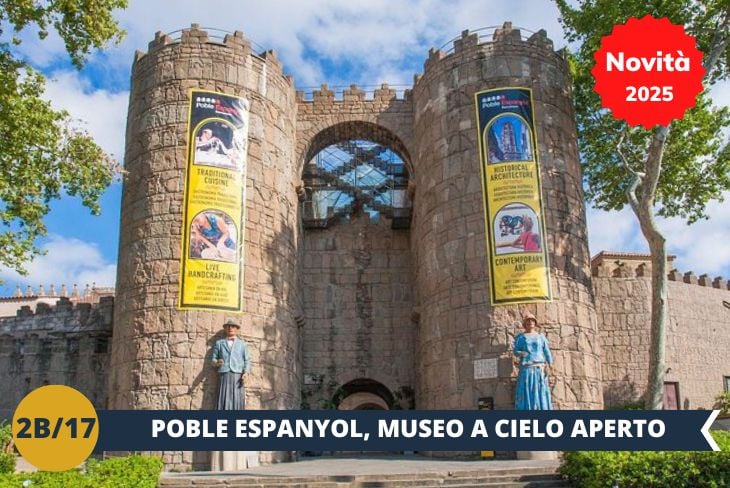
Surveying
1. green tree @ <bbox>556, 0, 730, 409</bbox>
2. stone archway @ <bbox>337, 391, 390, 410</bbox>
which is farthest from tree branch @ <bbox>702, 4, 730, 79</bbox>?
stone archway @ <bbox>337, 391, 390, 410</bbox>

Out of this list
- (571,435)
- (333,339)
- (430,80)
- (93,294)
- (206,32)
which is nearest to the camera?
(571,435)

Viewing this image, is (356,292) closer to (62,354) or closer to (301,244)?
(301,244)

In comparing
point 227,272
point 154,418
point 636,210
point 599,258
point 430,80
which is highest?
point 430,80

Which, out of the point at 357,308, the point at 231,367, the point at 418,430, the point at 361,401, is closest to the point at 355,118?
the point at 357,308

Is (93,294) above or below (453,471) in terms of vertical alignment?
above

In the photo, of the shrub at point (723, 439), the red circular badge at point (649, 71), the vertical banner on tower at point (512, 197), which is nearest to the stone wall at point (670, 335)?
the vertical banner on tower at point (512, 197)

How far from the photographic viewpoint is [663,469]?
10.9 metres

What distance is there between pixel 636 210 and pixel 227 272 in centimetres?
1074

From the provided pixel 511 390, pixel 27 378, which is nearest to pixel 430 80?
pixel 511 390

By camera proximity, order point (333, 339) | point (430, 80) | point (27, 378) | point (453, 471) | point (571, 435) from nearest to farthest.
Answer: point (571, 435) < point (453, 471) < point (430, 80) < point (333, 339) < point (27, 378)

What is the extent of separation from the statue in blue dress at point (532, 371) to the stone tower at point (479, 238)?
0.75 m

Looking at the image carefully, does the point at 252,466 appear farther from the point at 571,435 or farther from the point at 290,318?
the point at 571,435

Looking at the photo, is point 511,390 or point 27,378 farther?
point 27,378

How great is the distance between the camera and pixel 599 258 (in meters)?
33.7
